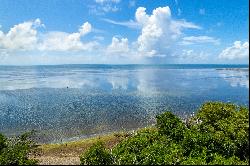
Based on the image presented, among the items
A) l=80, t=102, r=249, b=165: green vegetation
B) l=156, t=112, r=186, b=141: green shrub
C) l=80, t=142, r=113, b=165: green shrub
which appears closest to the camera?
l=80, t=102, r=249, b=165: green vegetation

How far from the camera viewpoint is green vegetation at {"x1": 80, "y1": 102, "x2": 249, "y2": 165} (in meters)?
37.4

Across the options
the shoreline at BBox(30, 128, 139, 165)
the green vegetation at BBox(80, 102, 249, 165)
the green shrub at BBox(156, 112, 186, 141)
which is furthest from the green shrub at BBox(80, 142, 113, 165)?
the shoreline at BBox(30, 128, 139, 165)

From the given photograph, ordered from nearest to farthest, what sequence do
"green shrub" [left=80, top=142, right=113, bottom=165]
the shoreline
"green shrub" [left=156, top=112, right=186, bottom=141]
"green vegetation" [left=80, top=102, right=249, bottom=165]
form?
"green vegetation" [left=80, top=102, right=249, bottom=165], "green shrub" [left=80, top=142, right=113, bottom=165], "green shrub" [left=156, top=112, right=186, bottom=141], the shoreline

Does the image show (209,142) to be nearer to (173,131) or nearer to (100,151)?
(173,131)

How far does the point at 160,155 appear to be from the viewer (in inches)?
Answer: 1489

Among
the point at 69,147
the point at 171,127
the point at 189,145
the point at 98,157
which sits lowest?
the point at 69,147

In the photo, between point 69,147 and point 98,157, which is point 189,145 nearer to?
point 98,157

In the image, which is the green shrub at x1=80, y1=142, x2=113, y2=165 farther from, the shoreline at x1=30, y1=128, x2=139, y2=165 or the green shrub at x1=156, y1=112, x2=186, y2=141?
the shoreline at x1=30, y1=128, x2=139, y2=165

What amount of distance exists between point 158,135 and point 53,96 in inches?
3773

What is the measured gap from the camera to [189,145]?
41.6 meters

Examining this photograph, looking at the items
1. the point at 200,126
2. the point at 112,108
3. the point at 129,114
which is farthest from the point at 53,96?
the point at 200,126

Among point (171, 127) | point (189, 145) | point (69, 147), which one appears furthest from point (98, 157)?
point (69, 147)

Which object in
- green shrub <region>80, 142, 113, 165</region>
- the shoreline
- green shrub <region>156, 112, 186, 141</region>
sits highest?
green shrub <region>156, 112, 186, 141</region>

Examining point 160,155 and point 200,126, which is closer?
point 160,155
